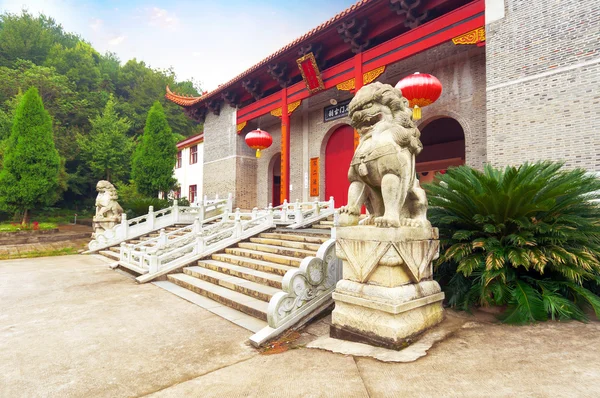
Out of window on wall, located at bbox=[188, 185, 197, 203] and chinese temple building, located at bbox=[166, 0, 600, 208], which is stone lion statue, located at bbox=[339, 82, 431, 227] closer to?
chinese temple building, located at bbox=[166, 0, 600, 208]

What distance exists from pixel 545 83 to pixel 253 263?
618 centimetres

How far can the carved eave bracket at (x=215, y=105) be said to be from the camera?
15.1 metres

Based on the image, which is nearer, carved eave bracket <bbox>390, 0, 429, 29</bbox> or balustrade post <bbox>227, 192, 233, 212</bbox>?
carved eave bracket <bbox>390, 0, 429, 29</bbox>

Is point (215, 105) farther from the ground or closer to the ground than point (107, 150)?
farther from the ground

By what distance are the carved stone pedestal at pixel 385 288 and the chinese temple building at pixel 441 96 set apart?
4609 millimetres

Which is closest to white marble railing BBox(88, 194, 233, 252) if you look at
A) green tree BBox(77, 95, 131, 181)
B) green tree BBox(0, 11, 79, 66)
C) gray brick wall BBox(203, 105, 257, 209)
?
gray brick wall BBox(203, 105, 257, 209)

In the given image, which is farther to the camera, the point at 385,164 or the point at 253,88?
the point at 253,88

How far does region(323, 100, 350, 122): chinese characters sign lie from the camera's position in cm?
1151

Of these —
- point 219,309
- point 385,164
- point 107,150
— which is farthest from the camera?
point 107,150

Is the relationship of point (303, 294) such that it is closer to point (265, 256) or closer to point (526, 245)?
point (526, 245)

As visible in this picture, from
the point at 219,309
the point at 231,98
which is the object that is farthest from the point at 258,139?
the point at 219,309

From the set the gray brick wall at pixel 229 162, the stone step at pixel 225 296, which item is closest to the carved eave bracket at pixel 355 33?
the gray brick wall at pixel 229 162

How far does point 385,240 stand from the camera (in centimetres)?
290

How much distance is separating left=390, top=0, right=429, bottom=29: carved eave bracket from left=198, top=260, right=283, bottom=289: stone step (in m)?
6.69
